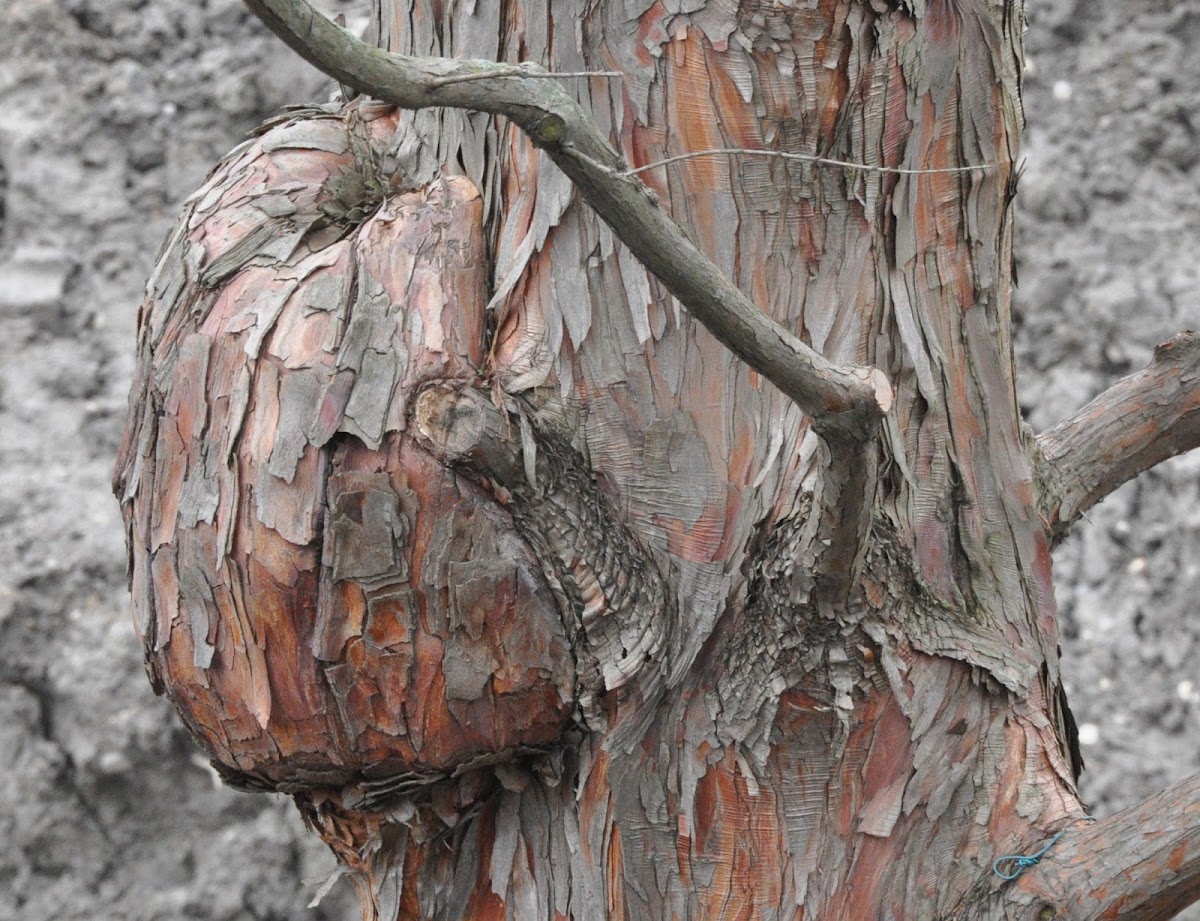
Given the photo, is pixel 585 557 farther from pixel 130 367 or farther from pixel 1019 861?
pixel 130 367

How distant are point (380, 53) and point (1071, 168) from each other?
1.81m

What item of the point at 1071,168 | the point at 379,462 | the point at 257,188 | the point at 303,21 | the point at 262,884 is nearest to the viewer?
the point at 303,21

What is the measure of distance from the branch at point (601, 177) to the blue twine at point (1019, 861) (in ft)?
1.08

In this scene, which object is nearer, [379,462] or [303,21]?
[303,21]

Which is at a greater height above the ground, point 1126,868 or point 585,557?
point 585,557

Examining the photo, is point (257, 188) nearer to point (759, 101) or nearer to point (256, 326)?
point (256, 326)

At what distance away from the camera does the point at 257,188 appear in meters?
0.82

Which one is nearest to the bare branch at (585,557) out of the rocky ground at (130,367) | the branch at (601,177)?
the branch at (601,177)

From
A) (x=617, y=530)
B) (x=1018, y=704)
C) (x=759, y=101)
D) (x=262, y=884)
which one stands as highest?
(x=759, y=101)

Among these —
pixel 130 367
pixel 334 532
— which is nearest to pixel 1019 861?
pixel 334 532

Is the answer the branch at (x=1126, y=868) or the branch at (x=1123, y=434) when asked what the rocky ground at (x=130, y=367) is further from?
the branch at (x=1126, y=868)

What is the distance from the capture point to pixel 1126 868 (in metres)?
0.71

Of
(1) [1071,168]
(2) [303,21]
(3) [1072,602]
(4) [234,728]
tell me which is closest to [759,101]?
(2) [303,21]

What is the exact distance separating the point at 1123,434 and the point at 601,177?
0.58 metres
